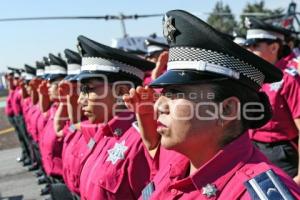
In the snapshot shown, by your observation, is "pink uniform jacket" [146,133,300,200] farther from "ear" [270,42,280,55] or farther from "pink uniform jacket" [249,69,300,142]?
"ear" [270,42,280,55]

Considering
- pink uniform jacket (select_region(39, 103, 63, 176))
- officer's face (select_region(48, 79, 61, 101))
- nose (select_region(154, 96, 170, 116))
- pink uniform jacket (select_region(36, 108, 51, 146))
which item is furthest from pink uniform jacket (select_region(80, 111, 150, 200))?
pink uniform jacket (select_region(36, 108, 51, 146))

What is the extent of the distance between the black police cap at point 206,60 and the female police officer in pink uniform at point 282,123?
2059mm

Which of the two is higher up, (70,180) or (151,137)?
(151,137)

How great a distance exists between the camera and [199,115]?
2074mm

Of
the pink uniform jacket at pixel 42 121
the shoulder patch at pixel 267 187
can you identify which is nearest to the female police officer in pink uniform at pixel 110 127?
the shoulder patch at pixel 267 187

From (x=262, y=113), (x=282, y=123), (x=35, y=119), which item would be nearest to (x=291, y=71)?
(x=282, y=123)

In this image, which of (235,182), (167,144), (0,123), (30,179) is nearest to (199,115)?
(167,144)

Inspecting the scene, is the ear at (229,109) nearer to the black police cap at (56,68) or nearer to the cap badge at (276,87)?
the cap badge at (276,87)

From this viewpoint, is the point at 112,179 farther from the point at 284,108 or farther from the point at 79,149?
the point at 284,108

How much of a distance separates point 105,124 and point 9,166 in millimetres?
7835

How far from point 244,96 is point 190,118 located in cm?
26

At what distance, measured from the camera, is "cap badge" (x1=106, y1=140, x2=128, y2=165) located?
3205 millimetres

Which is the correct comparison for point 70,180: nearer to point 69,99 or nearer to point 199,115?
point 69,99

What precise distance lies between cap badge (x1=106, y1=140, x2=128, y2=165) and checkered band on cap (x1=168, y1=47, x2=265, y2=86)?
1175mm
